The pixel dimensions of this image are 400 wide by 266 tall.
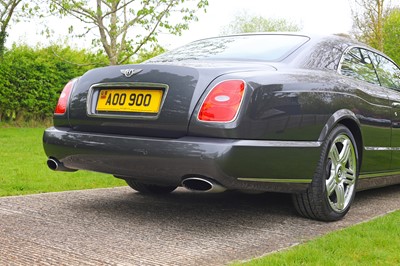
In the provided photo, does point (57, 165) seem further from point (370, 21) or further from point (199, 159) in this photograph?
point (370, 21)

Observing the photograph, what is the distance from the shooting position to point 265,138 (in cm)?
333

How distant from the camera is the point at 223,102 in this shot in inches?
128

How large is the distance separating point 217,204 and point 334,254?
5.49 ft

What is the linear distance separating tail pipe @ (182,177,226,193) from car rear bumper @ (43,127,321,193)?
0.10 ft

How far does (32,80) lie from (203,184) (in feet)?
42.5

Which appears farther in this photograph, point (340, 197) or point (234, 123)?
point (340, 197)

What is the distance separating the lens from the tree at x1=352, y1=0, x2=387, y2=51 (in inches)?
808

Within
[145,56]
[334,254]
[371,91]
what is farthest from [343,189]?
[145,56]

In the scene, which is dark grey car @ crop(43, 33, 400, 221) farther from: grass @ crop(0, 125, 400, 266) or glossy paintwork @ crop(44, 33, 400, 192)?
grass @ crop(0, 125, 400, 266)

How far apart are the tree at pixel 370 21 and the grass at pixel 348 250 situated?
1831 centimetres

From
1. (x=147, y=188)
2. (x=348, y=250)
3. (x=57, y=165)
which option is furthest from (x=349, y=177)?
(x=57, y=165)

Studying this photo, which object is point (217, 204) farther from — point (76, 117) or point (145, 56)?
point (145, 56)

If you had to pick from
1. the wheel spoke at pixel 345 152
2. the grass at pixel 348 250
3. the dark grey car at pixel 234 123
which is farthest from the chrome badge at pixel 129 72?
the wheel spoke at pixel 345 152

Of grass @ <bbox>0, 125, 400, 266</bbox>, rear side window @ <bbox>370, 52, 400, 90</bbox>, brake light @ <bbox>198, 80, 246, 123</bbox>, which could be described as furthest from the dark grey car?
rear side window @ <bbox>370, 52, 400, 90</bbox>
